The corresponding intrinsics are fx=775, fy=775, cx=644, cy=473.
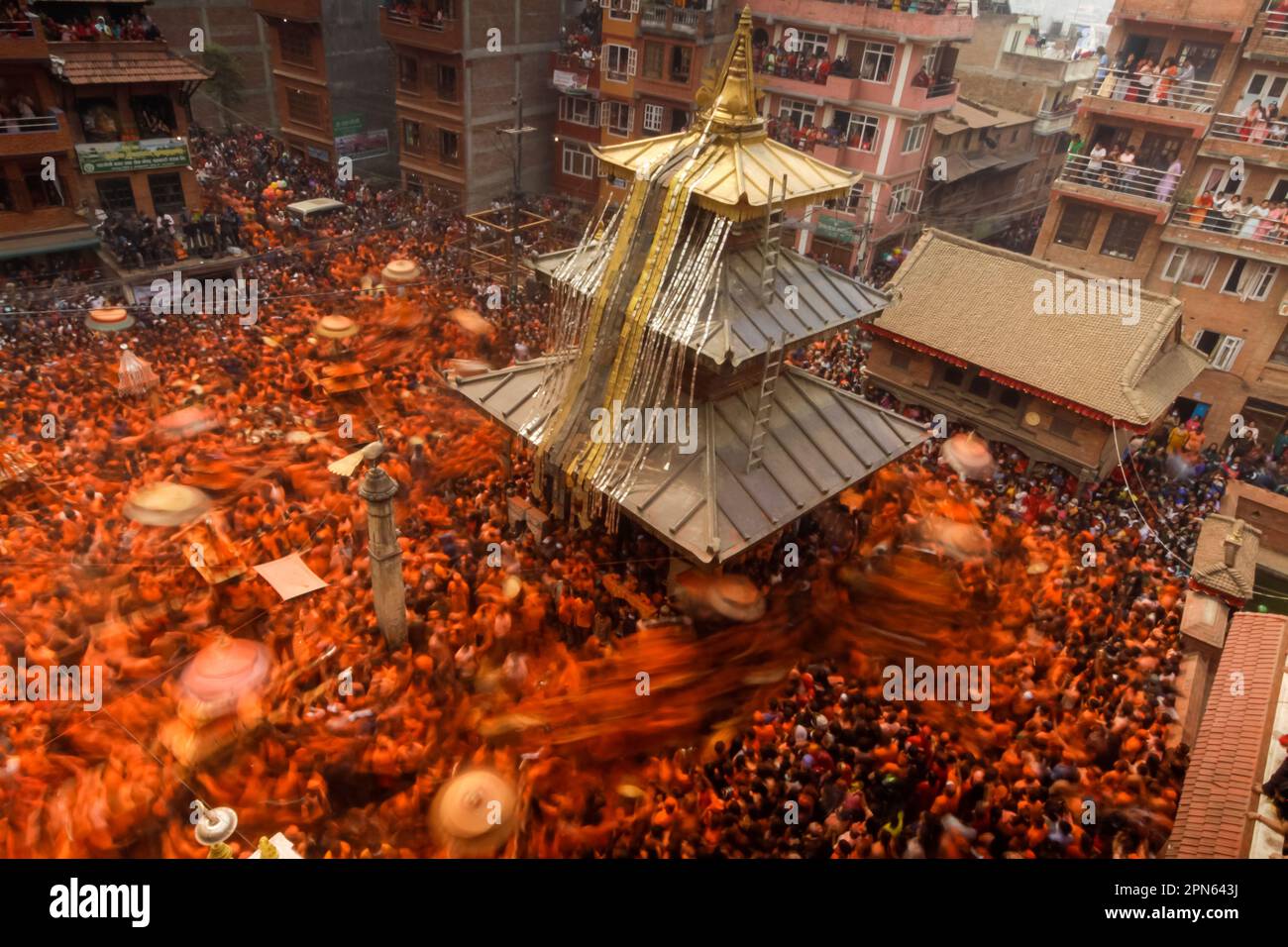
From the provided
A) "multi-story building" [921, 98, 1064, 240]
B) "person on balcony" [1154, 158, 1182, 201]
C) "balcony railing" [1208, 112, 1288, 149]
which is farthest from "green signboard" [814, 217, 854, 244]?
"balcony railing" [1208, 112, 1288, 149]

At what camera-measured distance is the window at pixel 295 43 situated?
4147cm

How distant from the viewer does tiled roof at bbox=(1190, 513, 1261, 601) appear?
19.4 m

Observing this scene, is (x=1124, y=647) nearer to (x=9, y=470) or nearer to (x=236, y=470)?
(x=236, y=470)

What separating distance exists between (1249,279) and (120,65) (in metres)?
43.6

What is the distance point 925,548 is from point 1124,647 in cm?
498

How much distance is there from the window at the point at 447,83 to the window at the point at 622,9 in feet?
27.4

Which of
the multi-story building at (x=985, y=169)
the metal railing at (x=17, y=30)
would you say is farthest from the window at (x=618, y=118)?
the metal railing at (x=17, y=30)

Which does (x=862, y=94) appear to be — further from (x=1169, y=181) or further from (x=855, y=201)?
(x=1169, y=181)

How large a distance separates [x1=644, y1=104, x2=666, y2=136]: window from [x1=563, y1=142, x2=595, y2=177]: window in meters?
4.39

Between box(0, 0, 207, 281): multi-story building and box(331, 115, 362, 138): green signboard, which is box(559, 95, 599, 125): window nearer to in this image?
box(331, 115, 362, 138): green signboard

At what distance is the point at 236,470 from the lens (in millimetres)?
21172

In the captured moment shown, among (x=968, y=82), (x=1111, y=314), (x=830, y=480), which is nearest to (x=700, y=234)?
(x=830, y=480)

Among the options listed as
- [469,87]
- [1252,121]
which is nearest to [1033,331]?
[1252,121]

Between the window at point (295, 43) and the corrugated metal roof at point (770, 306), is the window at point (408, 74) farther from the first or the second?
the corrugated metal roof at point (770, 306)
